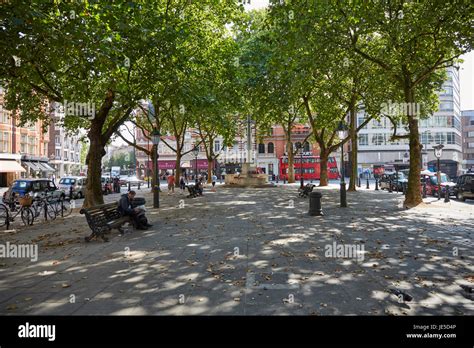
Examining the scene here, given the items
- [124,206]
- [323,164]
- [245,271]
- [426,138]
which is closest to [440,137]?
[426,138]

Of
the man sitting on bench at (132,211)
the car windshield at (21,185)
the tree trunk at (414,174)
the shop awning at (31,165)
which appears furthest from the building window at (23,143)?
the tree trunk at (414,174)

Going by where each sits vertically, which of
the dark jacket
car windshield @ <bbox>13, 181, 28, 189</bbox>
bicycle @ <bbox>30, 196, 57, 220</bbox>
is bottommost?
bicycle @ <bbox>30, 196, 57, 220</bbox>

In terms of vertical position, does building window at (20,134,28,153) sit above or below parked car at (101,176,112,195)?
above

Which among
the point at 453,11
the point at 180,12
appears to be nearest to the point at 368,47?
the point at 453,11

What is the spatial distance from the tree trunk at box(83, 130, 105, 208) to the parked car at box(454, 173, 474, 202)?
68.7ft

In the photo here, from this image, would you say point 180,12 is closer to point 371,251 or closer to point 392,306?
point 371,251

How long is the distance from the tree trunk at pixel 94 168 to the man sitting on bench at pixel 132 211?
241 inches

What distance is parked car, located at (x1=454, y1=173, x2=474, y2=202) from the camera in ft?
69.3

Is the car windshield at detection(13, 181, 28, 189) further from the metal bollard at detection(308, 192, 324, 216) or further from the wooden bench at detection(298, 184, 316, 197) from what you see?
the metal bollard at detection(308, 192, 324, 216)

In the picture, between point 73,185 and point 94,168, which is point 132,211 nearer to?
point 94,168

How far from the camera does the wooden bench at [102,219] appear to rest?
30.8 ft

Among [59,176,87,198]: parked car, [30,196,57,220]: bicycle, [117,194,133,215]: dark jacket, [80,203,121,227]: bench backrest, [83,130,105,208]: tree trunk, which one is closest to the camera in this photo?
[80,203,121,227]: bench backrest

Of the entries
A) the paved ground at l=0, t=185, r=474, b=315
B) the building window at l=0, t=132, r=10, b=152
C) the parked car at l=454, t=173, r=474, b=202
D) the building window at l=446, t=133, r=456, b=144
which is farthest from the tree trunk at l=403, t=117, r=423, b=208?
the building window at l=446, t=133, r=456, b=144
